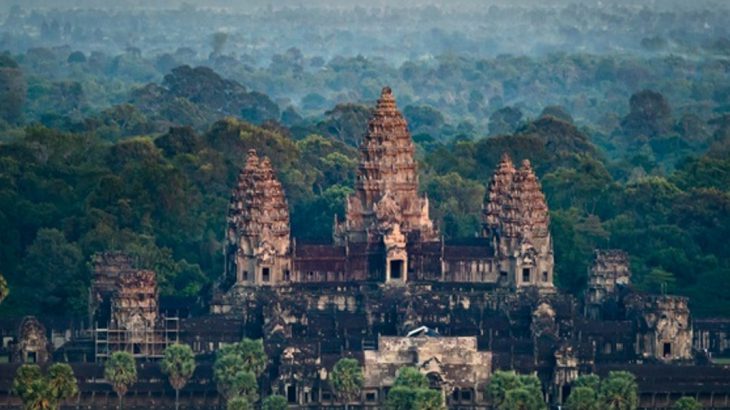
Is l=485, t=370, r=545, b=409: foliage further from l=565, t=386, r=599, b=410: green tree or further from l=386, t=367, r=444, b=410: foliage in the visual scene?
l=386, t=367, r=444, b=410: foliage

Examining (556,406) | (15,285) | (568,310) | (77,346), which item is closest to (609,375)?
(556,406)

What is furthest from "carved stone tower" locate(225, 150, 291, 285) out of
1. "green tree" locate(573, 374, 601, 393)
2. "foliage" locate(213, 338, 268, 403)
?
"green tree" locate(573, 374, 601, 393)

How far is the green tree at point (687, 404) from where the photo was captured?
120 m

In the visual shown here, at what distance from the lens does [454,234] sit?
16200 cm

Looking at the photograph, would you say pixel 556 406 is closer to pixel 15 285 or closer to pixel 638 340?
pixel 638 340

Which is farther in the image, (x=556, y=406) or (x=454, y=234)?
(x=454, y=234)

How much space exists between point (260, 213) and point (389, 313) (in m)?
8.93

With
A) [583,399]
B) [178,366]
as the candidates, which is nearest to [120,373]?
[178,366]

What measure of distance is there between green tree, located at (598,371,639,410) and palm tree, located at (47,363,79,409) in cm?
1830

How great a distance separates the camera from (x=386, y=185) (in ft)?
480

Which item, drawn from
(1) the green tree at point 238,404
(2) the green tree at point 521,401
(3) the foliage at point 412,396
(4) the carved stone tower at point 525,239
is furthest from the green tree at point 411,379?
(4) the carved stone tower at point 525,239

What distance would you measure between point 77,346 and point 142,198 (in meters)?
26.4

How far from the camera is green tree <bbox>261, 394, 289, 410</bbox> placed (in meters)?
120

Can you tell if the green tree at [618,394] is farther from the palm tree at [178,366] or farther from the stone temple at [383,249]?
the stone temple at [383,249]
